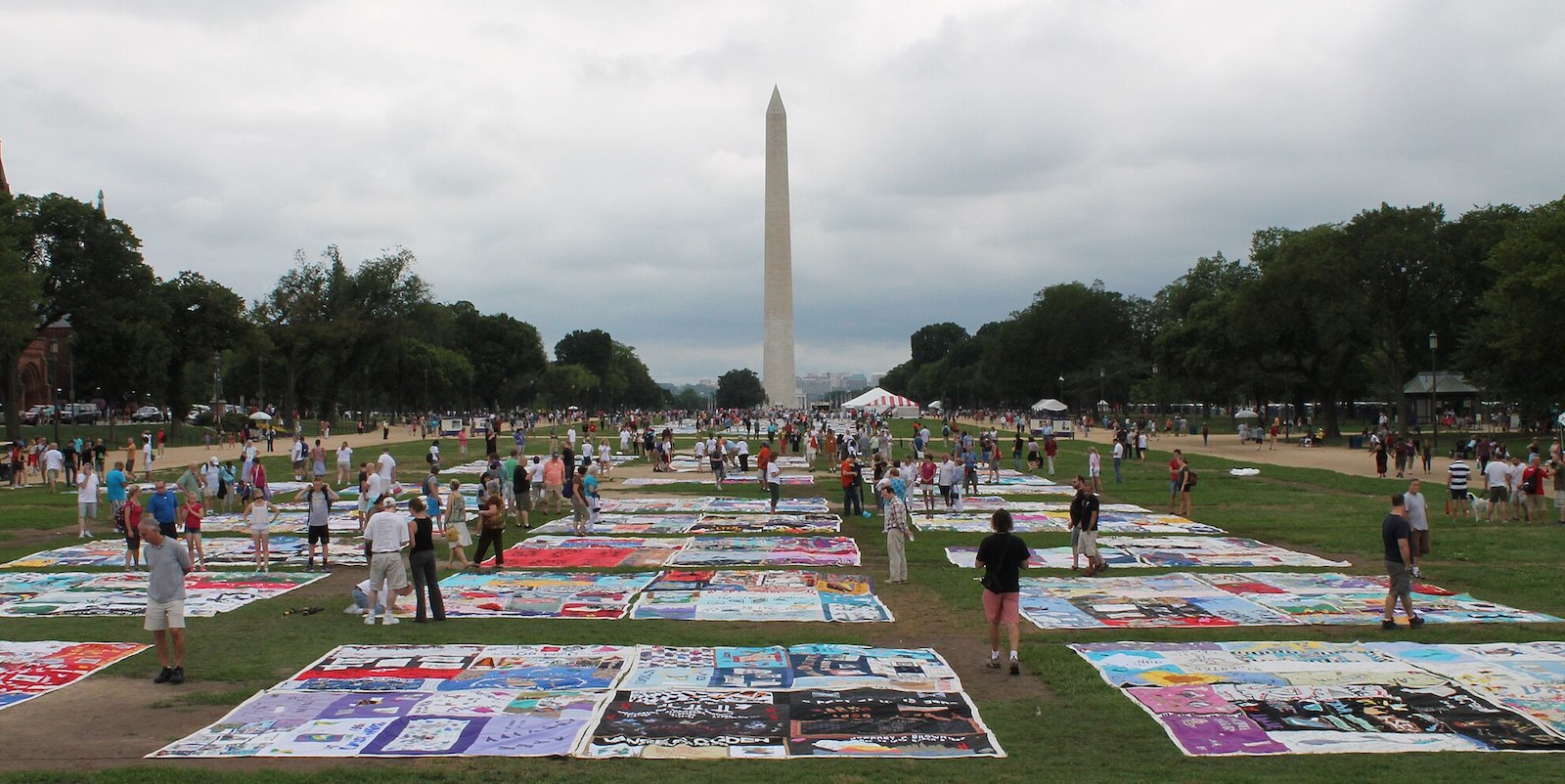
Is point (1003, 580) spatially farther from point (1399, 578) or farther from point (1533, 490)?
point (1533, 490)

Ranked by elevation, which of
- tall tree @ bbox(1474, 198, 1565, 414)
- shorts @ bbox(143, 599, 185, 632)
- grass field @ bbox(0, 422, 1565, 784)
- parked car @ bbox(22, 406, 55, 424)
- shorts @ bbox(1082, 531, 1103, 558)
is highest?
tall tree @ bbox(1474, 198, 1565, 414)

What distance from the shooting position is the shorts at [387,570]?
14.4 meters

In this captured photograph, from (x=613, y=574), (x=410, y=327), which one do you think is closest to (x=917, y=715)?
(x=613, y=574)

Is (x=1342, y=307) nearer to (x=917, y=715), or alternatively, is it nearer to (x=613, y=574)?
(x=613, y=574)

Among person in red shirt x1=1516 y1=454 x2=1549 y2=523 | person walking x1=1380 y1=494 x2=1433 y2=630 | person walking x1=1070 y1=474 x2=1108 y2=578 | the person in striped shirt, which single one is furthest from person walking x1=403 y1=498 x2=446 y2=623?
person in red shirt x1=1516 y1=454 x2=1549 y2=523

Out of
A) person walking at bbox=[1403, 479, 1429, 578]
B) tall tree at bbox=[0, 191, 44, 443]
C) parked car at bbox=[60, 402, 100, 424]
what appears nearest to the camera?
person walking at bbox=[1403, 479, 1429, 578]

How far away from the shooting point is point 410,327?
9512 centimetres

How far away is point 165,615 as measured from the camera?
38.0 feet

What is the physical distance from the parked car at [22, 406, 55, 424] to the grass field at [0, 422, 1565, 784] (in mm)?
70940

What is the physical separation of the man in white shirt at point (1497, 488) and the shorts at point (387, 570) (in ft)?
69.4

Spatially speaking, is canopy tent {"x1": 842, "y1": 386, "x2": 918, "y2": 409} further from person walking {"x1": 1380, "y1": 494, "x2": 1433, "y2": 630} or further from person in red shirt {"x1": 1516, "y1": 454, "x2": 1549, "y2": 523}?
person walking {"x1": 1380, "y1": 494, "x2": 1433, "y2": 630}

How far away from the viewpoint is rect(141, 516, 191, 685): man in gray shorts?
37.7 ft

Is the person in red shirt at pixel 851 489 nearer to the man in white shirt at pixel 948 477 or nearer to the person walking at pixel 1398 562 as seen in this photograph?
the man in white shirt at pixel 948 477

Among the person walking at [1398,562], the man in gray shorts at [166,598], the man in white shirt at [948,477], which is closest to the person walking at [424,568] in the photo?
the man in gray shorts at [166,598]
